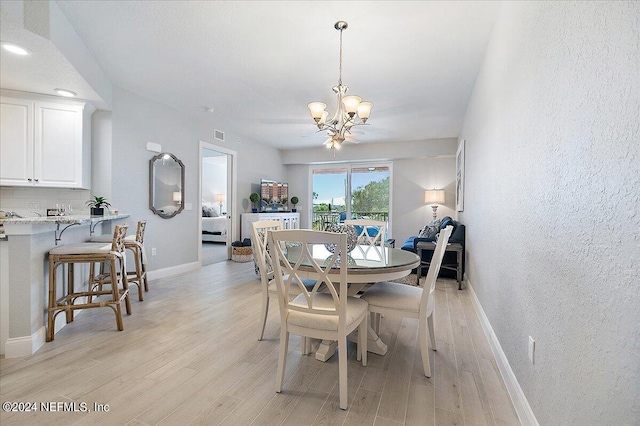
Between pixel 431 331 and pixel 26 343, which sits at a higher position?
pixel 431 331

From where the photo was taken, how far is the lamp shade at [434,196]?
670 centimetres

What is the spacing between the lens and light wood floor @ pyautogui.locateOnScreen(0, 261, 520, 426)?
5.19 feet

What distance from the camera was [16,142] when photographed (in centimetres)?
337

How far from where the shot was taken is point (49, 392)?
1.75m

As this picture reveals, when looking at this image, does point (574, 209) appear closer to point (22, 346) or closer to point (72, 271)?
point (22, 346)

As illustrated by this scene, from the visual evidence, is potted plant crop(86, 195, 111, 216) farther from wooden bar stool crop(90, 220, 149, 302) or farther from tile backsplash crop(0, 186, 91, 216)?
wooden bar stool crop(90, 220, 149, 302)

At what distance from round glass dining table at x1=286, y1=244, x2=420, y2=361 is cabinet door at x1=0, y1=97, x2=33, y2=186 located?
3.26 m

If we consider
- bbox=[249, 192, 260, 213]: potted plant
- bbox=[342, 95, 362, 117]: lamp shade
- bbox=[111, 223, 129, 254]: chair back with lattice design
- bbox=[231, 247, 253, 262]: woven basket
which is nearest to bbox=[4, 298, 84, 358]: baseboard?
bbox=[111, 223, 129, 254]: chair back with lattice design

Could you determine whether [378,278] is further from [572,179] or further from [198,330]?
[198,330]

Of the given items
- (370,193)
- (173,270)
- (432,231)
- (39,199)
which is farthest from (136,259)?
(370,193)

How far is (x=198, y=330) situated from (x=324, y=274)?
1627mm

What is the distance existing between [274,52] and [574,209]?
2835 mm

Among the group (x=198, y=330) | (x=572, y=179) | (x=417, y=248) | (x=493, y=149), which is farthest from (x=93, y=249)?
(x=417, y=248)

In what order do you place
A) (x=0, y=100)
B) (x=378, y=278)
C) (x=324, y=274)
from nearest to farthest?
(x=324, y=274) → (x=378, y=278) → (x=0, y=100)
